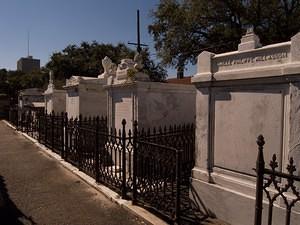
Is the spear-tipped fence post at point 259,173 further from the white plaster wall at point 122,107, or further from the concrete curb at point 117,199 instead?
the white plaster wall at point 122,107

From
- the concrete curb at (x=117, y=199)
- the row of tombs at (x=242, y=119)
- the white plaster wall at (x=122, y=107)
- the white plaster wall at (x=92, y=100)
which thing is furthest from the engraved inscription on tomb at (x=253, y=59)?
the white plaster wall at (x=92, y=100)

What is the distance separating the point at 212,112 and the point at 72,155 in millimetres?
5542

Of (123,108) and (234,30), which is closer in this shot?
(123,108)

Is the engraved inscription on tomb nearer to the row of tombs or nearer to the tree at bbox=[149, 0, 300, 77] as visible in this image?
the row of tombs

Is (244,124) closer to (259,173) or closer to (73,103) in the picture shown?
(259,173)

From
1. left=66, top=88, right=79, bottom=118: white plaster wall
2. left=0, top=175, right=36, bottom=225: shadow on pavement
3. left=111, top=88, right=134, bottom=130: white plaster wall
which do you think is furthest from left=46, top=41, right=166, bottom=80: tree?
left=0, top=175, right=36, bottom=225: shadow on pavement

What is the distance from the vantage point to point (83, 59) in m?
36.6

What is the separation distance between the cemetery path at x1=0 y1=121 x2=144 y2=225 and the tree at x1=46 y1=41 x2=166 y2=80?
26.3 meters

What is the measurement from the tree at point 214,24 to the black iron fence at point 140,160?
1082 cm

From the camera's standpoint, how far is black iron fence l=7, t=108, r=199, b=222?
5.46 meters

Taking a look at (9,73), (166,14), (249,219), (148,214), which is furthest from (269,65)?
(9,73)

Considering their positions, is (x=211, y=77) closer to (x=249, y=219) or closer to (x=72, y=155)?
(x=249, y=219)

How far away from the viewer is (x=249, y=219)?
15.9ft

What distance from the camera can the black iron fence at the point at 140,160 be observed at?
5.46 metres
